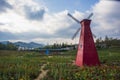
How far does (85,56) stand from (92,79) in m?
7.37

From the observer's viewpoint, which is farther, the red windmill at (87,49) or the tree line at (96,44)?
the tree line at (96,44)

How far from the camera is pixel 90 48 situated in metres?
21.0

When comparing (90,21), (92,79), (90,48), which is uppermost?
(90,21)

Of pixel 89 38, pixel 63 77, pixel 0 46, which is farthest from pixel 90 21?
pixel 0 46

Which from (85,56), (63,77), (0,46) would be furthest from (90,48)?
(0,46)

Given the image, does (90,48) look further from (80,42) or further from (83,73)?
(83,73)

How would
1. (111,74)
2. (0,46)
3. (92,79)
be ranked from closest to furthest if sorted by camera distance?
(92,79), (111,74), (0,46)

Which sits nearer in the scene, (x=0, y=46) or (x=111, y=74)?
(x=111, y=74)

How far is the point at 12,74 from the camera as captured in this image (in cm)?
1513

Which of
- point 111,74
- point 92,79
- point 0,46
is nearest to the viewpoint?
point 92,79

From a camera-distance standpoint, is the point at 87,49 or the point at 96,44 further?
the point at 96,44

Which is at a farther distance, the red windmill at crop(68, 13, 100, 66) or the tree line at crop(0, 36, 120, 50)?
the tree line at crop(0, 36, 120, 50)

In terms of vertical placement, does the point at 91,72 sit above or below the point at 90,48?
below

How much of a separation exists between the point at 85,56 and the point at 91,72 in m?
5.46
